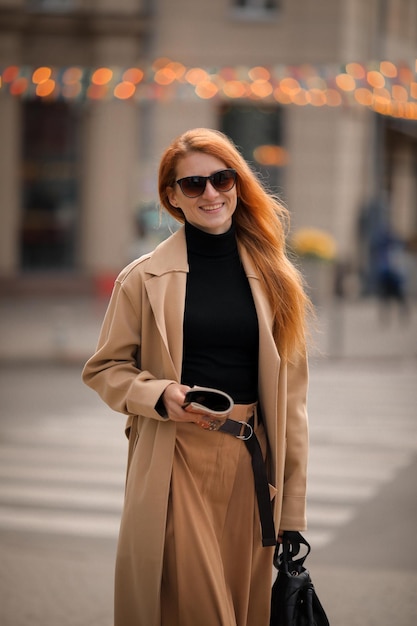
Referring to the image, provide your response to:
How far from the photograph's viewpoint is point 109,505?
7.49m

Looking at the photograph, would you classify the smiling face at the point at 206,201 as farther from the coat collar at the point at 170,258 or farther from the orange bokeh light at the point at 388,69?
the orange bokeh light at the point at 388,69

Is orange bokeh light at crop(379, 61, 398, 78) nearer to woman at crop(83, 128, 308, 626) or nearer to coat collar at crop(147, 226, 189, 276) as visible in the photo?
woman at crop(83, 128, 308, 626)

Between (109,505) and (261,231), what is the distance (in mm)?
4194

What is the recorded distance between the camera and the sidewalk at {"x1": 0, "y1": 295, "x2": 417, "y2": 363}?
15961mm

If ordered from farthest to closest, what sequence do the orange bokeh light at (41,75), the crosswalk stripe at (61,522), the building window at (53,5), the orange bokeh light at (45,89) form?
1. the building window at (53,5)
2. the orange bokeh light at (45,89)
3. the orange bokeh light at (41,75)
4. the crosswalk stripe at (61,522)

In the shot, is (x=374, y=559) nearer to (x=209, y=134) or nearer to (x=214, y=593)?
(x=214, y=593)

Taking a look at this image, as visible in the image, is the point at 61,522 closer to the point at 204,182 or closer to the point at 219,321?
the point at 219,321

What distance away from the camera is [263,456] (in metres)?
3.59

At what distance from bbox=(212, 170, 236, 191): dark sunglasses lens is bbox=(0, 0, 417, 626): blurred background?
6498 millimetres

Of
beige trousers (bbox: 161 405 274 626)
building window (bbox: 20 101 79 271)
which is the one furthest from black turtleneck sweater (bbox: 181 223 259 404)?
building window (bbox: 20 101 79 271)

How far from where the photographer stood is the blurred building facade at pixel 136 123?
988 inches

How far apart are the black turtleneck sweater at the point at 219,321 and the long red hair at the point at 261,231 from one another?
80 mm

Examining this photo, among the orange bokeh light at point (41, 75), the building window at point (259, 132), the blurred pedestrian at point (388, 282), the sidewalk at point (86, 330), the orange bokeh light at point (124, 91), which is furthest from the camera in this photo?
the building window at point (259, 132)

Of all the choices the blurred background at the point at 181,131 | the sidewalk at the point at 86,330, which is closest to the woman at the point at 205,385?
the blurred background at the point at 181,131
